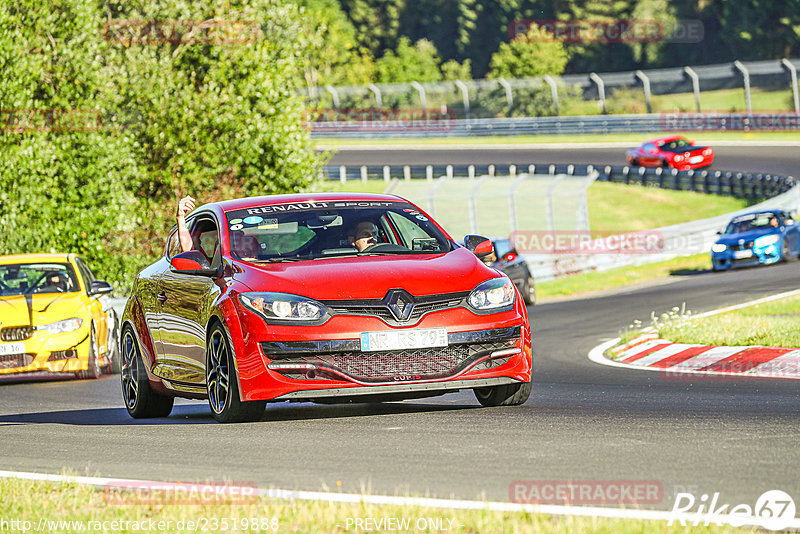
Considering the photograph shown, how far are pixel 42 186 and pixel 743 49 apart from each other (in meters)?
78.1

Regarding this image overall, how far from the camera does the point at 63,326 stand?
15.3 meters

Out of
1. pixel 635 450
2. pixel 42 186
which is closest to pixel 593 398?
pixel 635 450

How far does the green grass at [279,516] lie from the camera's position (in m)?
4.96

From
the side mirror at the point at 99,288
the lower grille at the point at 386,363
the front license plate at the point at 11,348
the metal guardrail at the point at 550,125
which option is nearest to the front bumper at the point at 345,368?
the lower grille at the point at 386,363

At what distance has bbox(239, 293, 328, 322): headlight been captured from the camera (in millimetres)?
8070

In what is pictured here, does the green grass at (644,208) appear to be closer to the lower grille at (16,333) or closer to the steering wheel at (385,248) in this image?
the lower grille at (16,333)

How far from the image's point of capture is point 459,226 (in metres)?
36.9

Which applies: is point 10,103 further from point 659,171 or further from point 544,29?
point 544,29

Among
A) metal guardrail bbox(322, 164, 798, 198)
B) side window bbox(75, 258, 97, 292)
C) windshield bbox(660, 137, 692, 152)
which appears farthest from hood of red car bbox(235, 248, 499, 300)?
windshield bbox(660, 137, 692, 152)

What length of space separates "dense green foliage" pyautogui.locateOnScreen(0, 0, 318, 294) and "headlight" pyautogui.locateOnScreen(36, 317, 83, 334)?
983 cm

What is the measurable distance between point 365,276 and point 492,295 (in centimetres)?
85

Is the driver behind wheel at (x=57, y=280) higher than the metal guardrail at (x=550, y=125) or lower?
higher

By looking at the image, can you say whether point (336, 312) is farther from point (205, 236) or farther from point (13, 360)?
point (13, 360)

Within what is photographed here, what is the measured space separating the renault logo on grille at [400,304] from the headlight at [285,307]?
41cm
